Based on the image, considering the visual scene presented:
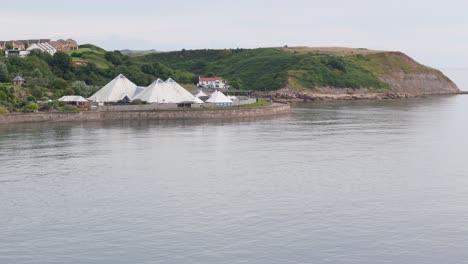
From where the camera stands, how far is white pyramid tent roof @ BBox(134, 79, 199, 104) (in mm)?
100562

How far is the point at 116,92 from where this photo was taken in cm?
10362

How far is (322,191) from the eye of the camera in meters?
41.2

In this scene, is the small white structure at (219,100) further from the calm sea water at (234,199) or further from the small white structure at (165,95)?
the calm sea water at (234,199)

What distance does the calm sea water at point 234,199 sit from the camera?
97.1 ft

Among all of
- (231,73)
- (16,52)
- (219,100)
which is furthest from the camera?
(231,73)

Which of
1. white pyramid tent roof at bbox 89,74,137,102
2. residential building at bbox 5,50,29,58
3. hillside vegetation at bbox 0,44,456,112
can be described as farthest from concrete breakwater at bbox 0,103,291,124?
residential building at bbox 5,50,29,58

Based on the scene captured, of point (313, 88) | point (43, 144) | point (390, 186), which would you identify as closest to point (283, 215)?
point (390, 186)

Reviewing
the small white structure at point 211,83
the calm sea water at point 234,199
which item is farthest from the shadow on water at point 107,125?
the small white structure at point 211,83

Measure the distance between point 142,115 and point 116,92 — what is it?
10.1 m

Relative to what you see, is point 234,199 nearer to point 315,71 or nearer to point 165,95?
point 165,95

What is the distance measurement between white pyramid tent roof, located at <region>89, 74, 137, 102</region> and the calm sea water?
30.3 m

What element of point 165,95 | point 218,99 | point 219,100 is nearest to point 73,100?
point 165,95

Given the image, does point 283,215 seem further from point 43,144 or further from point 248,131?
point 248,131

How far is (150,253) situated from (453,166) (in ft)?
98.9
